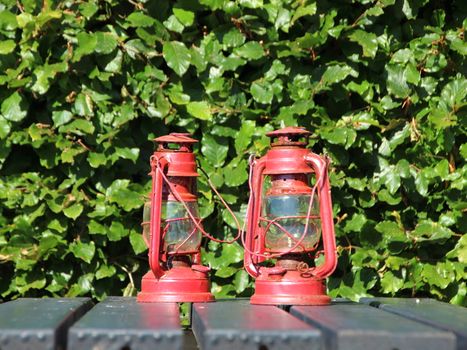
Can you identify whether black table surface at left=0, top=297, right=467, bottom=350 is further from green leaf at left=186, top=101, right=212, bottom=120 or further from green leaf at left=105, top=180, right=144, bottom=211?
green leaf at left=186, top=101, right=212, bottom=120

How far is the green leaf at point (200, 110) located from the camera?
3109 mm

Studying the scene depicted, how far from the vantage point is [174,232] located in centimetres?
235

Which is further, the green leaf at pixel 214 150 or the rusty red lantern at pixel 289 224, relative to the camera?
the green leaf at pixel 214 150

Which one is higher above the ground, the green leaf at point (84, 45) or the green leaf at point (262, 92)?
the green leaf at point (84, 45)

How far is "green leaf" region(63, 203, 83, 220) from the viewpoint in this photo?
3.07 m

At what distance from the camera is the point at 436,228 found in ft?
10.2

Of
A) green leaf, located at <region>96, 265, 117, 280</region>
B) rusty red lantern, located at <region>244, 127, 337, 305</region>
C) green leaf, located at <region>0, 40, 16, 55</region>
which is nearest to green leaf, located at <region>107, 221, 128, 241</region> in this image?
green leaf, located at <region>96, 265, 117, 280</region>

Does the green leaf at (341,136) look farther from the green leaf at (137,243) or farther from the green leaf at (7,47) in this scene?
the green leaf at (7,47)

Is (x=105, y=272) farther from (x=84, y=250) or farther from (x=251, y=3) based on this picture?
(x=251, y=3)

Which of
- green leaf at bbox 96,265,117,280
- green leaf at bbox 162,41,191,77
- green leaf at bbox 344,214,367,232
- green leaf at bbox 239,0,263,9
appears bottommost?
green leaf at bbox 96,265,117,280

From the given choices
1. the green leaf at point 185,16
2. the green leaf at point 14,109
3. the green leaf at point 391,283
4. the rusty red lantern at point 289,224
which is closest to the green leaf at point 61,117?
the green leaf at point 14,109

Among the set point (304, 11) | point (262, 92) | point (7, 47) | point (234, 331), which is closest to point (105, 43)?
point (7, 47)

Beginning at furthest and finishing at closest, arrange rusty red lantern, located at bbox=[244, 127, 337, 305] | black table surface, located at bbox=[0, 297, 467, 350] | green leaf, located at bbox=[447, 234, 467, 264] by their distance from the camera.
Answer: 1. green leaf, located at bbox=[447, 234, 467, 264]
2. rusty red lantern, located at bbox=[244, 127, 337, 305]
3. black table surface, located at bbox=[0, 297, 467, 350]

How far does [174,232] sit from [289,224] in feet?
1.10
